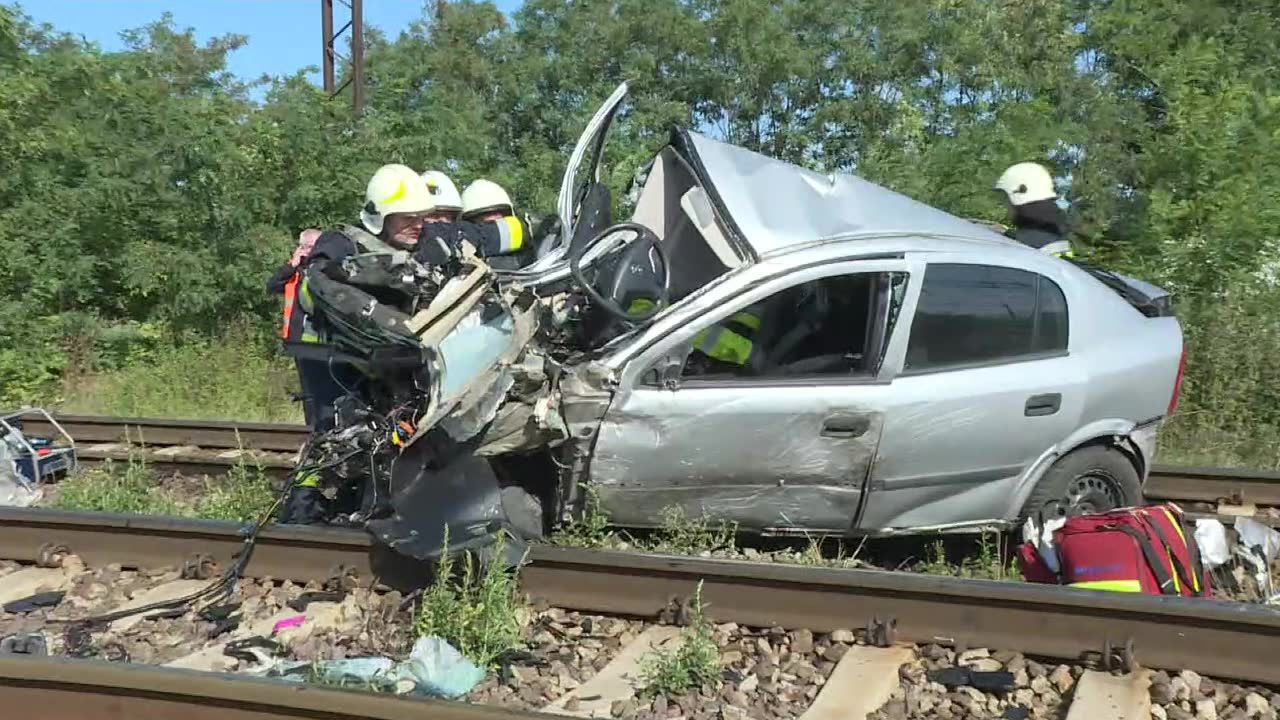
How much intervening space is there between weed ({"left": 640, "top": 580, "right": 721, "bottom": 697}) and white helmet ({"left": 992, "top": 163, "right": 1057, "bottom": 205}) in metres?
4.51

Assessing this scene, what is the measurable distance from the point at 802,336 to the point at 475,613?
2.09 meters

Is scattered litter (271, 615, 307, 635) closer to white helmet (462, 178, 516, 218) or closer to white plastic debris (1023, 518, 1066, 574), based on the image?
white plastic debris (1023, 518, 1066, 574)

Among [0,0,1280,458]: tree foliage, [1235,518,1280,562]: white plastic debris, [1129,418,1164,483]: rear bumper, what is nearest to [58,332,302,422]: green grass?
[0,0,1280,458]: tree foliage

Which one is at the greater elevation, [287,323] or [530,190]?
[530,190]

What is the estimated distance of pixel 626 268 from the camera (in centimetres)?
530

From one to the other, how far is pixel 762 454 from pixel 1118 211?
369 inches

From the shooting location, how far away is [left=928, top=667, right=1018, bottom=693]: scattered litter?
396cm

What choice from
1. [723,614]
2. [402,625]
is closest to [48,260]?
[402,625]

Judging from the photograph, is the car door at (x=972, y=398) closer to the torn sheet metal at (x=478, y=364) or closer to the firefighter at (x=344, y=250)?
the torn sheet metal at (x=478, y=364)

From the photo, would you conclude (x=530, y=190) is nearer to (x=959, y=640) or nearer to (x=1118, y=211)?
(x=1118, y=211)

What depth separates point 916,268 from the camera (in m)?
5.21

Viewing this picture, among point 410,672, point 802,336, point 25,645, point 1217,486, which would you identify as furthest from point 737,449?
point 1217,486

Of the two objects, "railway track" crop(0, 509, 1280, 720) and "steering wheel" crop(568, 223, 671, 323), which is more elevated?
"steering wheel" crop(568, 223, 671, 323)

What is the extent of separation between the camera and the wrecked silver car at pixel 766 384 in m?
4.99
